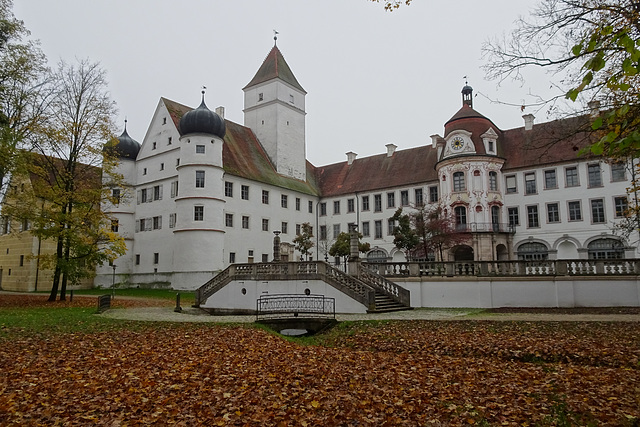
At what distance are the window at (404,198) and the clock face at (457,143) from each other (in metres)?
6.71

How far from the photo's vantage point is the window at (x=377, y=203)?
4659 cm

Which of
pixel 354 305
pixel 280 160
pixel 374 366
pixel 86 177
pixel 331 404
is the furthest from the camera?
pixel 280 160

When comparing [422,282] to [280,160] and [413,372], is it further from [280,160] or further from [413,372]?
[280,160]

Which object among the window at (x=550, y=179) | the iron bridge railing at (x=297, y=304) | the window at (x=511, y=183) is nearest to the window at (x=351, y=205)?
the window at (x=511, y=183)

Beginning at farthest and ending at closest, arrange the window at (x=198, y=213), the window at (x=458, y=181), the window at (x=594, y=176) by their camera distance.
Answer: the window at (x=458, y=181)
the window at (x=198, y=213)
the window at (x=594, y=176)

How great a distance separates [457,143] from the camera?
132 ft

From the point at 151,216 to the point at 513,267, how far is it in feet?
103

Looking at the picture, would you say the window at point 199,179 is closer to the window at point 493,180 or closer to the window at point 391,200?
the window at point 391,200

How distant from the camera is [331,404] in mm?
6426

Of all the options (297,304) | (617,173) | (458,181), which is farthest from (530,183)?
(297,304)

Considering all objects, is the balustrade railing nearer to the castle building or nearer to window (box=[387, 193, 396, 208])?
the castle building

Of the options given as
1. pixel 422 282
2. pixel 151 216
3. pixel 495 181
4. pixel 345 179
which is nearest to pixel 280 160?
pixel 345 179

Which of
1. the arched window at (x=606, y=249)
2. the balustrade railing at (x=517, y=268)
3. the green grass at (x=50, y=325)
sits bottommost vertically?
the green grass at (x=50, y=325)

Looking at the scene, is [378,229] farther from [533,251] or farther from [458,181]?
[533,251]
